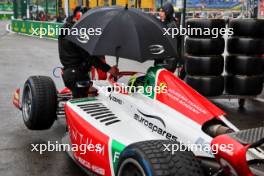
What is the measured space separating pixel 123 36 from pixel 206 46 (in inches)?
142

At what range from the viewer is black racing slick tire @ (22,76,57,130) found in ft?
17.4

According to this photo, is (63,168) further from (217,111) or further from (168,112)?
(217,111)

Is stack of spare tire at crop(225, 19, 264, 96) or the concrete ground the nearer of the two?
the concrete ground

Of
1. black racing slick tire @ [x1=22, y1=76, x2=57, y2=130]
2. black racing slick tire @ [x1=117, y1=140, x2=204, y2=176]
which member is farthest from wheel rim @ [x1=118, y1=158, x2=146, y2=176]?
black racing slick tire @ [x1=22, y1=76, x2=57, y2=130]

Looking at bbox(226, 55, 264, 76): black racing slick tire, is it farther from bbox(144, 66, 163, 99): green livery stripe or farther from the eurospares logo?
the eurospares logo

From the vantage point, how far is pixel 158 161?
280 centimetres

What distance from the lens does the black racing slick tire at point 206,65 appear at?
7.62m

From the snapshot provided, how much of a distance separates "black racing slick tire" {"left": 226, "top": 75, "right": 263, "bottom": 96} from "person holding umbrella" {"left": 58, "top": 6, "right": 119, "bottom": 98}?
3.32 metres

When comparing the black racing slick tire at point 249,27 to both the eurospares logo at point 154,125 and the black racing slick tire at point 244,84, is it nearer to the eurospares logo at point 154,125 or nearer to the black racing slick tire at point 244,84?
the black racing slick tire at point 244,84

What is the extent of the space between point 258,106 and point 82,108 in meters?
4.67

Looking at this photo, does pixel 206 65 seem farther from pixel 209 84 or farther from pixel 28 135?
pixel 28 135

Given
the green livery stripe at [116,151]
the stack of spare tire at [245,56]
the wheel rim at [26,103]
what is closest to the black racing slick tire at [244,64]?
the stack of spare tire at [245,56]

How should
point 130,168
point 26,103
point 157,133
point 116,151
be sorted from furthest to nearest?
point 26,103, point 157,133, point 116,151, point 130,168

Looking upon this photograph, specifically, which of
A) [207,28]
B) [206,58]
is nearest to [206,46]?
[206,58]
